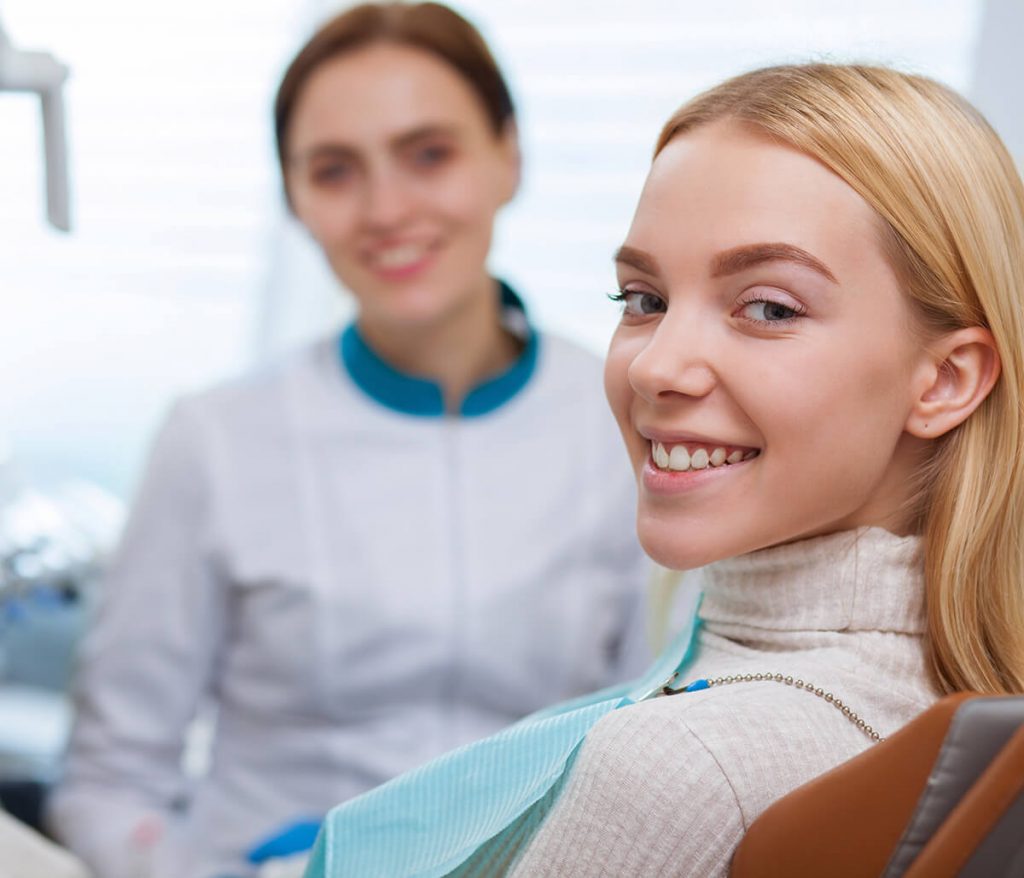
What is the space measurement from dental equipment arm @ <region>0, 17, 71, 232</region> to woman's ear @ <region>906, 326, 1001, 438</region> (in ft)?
2.07

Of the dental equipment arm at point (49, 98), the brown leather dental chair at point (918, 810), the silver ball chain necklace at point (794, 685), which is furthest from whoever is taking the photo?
the dental equipment arm at point (49, 98)

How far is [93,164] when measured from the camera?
2158 millimetres

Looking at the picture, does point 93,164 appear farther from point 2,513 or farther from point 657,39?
point 657,39

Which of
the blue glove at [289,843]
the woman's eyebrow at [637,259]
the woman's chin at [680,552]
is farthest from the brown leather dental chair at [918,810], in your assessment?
the blue glove at [289,843]

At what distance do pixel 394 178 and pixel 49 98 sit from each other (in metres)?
0.56

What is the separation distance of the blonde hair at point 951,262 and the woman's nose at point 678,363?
12 centimetres

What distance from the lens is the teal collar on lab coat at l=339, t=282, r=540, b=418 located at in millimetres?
1521

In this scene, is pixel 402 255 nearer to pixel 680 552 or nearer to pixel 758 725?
pixel 680 552

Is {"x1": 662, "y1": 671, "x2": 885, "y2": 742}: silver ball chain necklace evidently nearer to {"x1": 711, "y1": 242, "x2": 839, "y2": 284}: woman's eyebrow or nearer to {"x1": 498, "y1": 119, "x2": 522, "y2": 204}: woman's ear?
{"x1": 711, "y1": 242, "x2": 839, "y2": 284}: woman's eyebrow

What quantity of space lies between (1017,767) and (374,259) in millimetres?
1081

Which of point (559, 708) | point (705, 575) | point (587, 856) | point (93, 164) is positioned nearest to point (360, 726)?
point (559, 708)

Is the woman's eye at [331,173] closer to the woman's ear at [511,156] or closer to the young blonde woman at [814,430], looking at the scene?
the woman's ear at [511,156]

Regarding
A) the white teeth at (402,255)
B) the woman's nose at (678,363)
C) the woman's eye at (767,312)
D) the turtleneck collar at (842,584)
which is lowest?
the turtleneck collar at (842,584)

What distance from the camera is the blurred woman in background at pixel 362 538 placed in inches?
56.8
